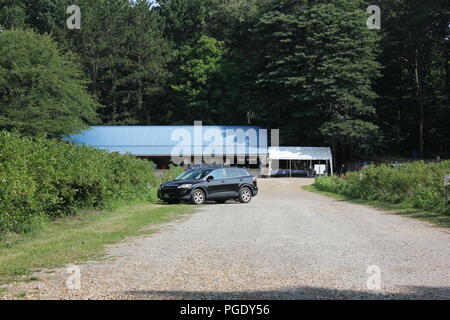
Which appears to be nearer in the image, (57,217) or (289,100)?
(57,217)

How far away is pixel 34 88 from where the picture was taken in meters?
47.6

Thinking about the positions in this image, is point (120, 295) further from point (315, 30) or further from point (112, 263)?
point (315, 30)

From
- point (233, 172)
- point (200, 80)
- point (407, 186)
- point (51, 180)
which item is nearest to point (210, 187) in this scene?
point (233, 172)

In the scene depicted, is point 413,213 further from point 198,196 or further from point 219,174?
point 198,196

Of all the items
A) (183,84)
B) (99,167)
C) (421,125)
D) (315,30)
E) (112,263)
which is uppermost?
(315,30)

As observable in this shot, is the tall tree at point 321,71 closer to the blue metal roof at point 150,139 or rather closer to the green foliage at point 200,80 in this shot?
the blue metal roof at point 150,139

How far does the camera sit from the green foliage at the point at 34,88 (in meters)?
45.9

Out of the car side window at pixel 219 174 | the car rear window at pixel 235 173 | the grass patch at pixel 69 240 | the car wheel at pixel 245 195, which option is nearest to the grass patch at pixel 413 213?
the car wheel at pixel 245 195

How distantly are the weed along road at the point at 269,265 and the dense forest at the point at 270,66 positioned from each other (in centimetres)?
4097

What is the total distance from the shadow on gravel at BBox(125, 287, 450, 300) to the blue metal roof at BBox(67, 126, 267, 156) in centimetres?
5255
